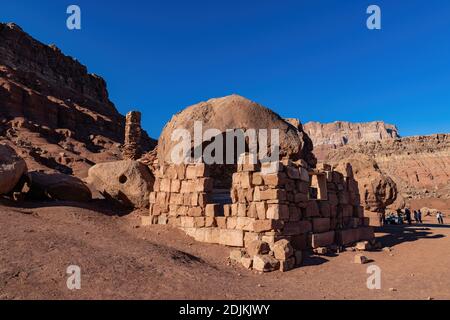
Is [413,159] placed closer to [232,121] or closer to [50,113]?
[50,113]

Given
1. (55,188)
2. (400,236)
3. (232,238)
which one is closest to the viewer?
(232,238)

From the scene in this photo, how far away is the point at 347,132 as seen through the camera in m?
172

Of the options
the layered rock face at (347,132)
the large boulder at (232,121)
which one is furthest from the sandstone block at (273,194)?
the layered rock face at (347,132)

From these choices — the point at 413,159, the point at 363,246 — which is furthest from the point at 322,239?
the point at 413,159

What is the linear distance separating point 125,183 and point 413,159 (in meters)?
73.5

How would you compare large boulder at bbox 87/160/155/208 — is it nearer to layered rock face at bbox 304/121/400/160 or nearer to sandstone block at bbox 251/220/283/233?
sandstone block at bbox 251/220/283/233

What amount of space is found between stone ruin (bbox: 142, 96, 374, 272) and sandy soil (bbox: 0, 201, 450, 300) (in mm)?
480

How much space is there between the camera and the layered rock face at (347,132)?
168 m

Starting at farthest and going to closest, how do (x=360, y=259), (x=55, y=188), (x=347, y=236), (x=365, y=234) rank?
(x=365, y=234), (x=55, y=188), (x=347, y=236), (x=360, y=259)

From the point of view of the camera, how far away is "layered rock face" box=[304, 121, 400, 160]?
168 m

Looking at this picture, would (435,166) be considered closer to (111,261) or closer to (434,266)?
(434,266)

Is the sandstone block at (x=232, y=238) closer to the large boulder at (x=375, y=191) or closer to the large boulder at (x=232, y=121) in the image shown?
the large boulder at (x=232, y=121)

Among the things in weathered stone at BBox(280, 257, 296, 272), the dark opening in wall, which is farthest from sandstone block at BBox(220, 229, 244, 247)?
the dark opening in wall
